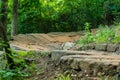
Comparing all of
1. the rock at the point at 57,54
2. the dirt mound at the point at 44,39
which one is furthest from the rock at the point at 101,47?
the dirt mound at the point at 44,39

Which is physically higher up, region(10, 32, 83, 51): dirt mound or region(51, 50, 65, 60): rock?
region(51, 50, 65, 60): rock

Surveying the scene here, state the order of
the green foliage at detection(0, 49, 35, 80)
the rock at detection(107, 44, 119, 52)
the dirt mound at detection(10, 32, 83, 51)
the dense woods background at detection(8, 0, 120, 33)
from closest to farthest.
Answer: the green foliage at detection(0, 49, 35, 80) < the rock at detection(107, 44, 119, 52) < the dirt mound at detection(10, 32, 83, 51) < the dense woods background at detection(8, 0, 120, 33)

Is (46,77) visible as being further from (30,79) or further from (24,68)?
(24,68)

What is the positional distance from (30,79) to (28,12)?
9.99m

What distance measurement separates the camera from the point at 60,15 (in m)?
15.7

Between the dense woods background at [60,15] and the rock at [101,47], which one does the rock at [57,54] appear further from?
the dense woods background at [60,15]

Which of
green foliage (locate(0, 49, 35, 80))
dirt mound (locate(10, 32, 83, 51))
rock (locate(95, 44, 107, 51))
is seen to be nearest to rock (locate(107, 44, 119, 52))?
rock (locate(95, 44, 107, 51))

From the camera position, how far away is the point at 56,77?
5.22m

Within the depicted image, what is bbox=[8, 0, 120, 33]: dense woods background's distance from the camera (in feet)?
49.6

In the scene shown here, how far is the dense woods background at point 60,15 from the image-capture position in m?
15.1

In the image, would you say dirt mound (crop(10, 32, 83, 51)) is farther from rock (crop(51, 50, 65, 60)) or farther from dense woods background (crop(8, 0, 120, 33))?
rock (crop(51, 50, 65, 60))

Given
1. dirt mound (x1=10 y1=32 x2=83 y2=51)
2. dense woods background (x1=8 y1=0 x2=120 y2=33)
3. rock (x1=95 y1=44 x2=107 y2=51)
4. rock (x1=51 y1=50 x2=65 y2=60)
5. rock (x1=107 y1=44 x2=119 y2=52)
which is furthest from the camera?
dense woods background (x1=8 y1=0 x2=120 y2=33)

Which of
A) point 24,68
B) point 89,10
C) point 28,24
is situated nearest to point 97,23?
point 89,10

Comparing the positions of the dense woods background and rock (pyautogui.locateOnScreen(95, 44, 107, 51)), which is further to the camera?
the dense woods background
